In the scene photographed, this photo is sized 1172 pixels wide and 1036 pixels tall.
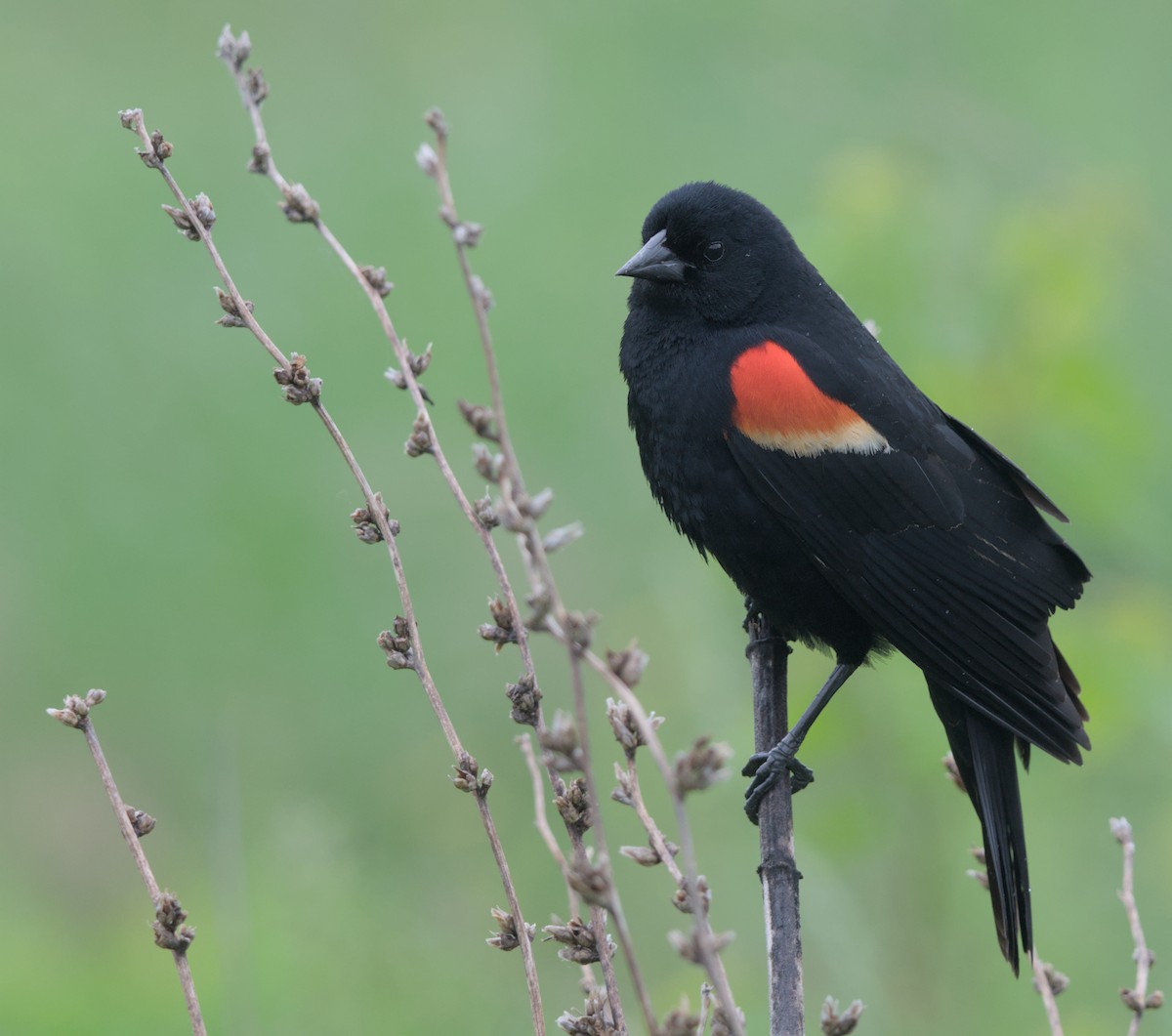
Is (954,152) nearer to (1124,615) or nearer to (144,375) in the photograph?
(1124,615)

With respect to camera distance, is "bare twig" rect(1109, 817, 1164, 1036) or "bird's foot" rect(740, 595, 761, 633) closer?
"bare twig" rect(1109, 817, 1164, 1036)

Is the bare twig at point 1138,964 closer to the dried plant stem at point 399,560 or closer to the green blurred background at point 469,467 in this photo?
the dried plant stem at point 399,560

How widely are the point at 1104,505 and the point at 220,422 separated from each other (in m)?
3.88

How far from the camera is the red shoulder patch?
3.04 m

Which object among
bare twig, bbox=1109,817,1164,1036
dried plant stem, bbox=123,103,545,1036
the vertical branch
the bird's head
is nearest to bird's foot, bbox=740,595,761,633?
the vertical branch

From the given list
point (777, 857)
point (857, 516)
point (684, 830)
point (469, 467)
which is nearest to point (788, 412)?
point (857, 516)

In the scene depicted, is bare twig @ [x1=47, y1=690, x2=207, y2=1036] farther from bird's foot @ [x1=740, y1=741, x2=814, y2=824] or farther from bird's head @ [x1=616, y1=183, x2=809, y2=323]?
bird's head @ [x1=616, y1=183, x2=809, y2=323]

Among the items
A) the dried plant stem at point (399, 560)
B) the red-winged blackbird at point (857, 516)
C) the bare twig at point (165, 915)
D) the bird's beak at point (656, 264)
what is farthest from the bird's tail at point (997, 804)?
the bare twig at point (165, 915)

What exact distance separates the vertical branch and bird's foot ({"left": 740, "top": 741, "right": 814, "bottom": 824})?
0.02m

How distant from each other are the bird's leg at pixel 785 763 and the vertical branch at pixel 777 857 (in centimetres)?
3

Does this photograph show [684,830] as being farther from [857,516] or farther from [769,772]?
[857,516]

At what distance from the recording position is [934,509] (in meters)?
3.12

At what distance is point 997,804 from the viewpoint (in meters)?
2.94

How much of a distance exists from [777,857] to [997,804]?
772 millimetres
